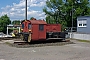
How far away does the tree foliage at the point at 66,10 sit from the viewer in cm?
5756

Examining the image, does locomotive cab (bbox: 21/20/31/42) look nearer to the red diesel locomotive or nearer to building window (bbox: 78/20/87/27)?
the red diesel locomotive

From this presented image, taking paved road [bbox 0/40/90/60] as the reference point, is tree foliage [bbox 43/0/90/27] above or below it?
above

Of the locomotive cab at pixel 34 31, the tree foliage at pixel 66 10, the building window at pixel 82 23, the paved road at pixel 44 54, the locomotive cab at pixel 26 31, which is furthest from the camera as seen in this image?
the tree foliage at pixel 66 10

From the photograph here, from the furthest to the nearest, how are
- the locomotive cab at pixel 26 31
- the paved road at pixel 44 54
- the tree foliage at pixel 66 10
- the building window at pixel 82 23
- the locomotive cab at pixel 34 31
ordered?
the tree foliage at pixel 66 10 < the building window at pixel 82 23 < the locomotive cab at pixel 26 31 < the locomotive cab at pixel 34 31 < the paved road at pixel 44 54

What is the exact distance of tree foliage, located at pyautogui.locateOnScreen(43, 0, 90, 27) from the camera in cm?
5756

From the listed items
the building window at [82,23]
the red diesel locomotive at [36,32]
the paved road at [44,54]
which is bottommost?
the paved road at [44,54]

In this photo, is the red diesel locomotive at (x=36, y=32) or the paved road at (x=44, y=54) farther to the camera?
the red diesel locomotive at (x=36, y=32)

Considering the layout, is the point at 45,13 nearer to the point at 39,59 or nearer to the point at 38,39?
the point at 38,39

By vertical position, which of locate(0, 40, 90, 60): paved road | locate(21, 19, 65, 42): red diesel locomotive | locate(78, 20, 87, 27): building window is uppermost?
locate(78, 20, 87, 27): building window

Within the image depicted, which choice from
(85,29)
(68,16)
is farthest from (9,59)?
(68,16)

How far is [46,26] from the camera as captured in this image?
84.5 feet

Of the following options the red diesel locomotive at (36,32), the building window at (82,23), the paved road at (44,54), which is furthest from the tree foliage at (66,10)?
the paved road at (44,54)

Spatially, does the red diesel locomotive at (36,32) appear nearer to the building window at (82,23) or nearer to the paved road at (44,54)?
the paved road at (44,54)

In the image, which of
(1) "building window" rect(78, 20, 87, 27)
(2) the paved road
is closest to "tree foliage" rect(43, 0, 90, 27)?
(1) "building window" rect(78, 20, 87, 27)
